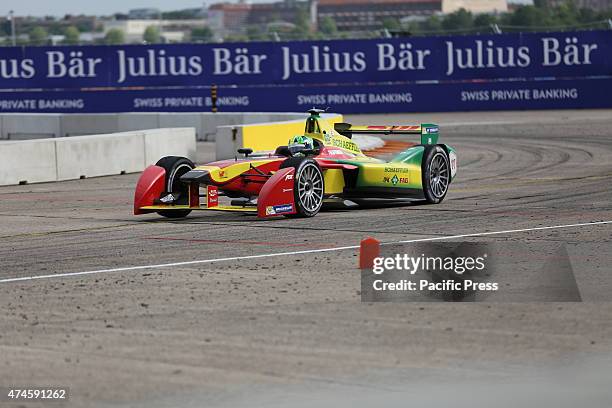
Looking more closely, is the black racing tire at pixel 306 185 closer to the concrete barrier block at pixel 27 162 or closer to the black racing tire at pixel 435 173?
the black racing tire at pixel 435 173

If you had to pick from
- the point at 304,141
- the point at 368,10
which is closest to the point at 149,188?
the point at 304,141

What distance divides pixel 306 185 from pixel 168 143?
10.5 meters

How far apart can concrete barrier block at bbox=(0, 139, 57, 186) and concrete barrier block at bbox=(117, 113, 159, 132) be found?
9604 millimetres

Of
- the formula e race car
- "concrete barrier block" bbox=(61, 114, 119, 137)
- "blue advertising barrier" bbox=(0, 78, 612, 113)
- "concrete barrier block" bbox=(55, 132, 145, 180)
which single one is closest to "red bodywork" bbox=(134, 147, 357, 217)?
the formula e race car

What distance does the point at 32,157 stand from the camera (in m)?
21.6

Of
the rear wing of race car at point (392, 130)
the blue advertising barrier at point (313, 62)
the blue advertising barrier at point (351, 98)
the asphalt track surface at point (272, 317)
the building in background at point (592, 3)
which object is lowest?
the asphalt track surface at point (272, 317)

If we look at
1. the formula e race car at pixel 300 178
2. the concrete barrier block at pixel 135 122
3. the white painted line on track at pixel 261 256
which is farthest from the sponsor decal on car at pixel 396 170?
the concrete barrier block at pixel 135 122

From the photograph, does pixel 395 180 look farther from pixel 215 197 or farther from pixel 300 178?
pixel 215 197

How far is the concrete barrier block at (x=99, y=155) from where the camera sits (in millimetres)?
22141

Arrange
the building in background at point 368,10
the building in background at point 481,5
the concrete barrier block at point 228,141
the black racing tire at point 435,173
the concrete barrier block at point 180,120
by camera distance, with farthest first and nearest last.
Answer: the building in background at point 368,10 → the building in background at point 481,5 → the concrete barrier block at point 180,120 → the concrete barrier block at point 228,141 → the black racing tire at point 435,173

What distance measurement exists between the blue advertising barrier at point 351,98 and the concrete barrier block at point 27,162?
18955 millimetres

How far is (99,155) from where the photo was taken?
22.8m

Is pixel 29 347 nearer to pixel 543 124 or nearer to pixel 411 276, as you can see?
pixel 411 276

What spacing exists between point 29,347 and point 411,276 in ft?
10.2
